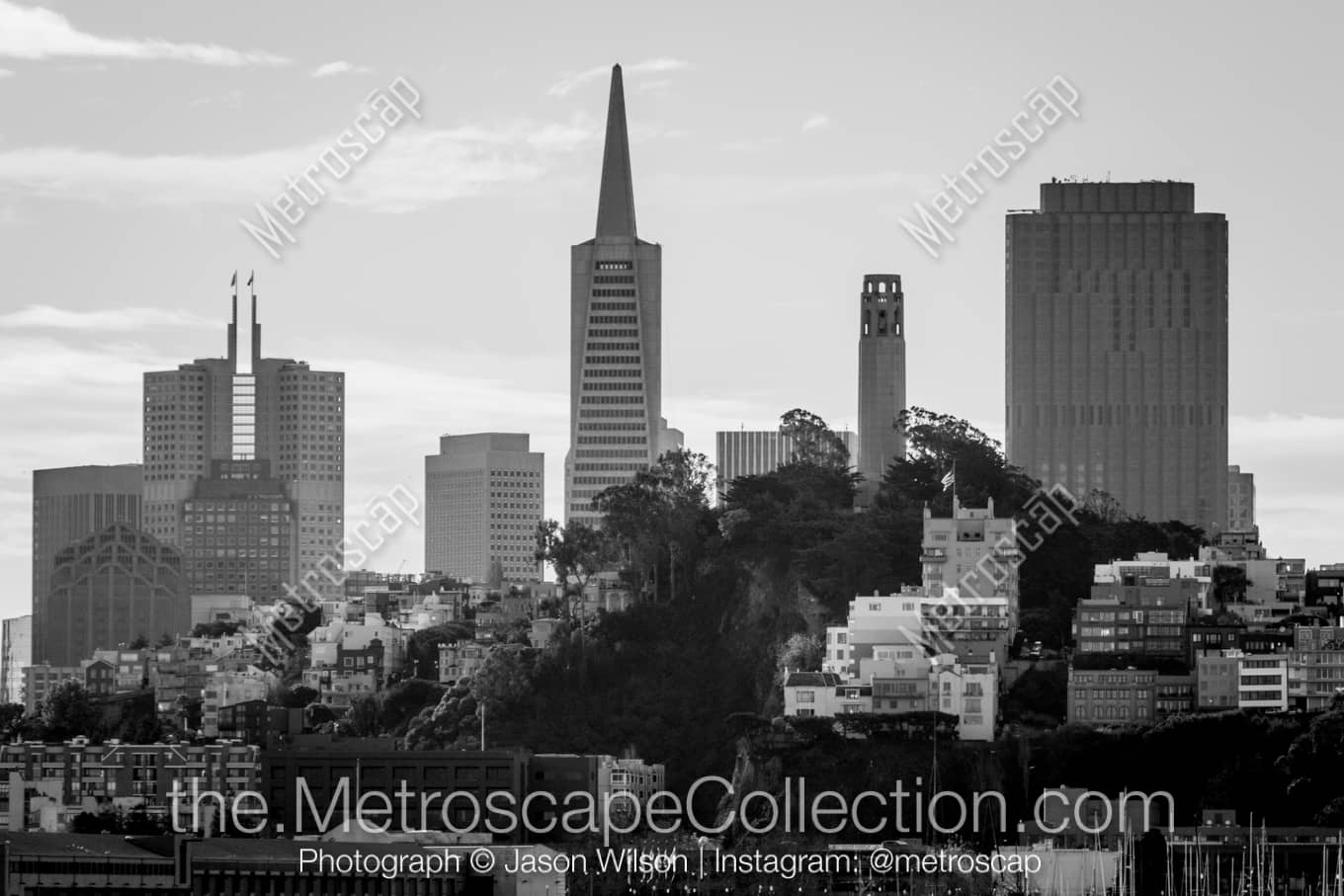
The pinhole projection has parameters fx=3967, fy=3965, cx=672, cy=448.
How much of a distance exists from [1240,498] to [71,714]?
6412cm

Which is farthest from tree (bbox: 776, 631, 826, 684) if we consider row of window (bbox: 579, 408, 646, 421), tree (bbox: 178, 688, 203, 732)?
row of window (bbox: 579, 408, 646, 421)

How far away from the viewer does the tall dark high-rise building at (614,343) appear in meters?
187

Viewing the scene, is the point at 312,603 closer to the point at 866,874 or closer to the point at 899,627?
the point at 899,627

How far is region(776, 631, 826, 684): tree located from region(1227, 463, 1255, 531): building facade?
158ft

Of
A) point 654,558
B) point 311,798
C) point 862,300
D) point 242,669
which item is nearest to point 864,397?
point 862,300

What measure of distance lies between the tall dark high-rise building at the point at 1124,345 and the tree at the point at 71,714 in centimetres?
4930

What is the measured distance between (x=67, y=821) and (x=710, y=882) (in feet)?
71.9

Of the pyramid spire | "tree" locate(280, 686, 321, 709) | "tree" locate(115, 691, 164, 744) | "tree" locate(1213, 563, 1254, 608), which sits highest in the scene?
the pyramid spire

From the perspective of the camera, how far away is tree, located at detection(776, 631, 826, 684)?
5638 inches

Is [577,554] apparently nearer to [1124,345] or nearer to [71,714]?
[71,714]

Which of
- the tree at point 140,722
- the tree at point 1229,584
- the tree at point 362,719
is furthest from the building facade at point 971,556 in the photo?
the tree at point 140,722

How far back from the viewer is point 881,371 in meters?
169

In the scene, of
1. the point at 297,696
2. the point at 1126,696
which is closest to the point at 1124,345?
the point at 297,696

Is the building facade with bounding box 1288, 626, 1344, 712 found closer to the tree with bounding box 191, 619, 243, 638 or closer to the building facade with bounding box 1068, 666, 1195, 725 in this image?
the building facade with bounding box 1068, 666, 1195, 725
